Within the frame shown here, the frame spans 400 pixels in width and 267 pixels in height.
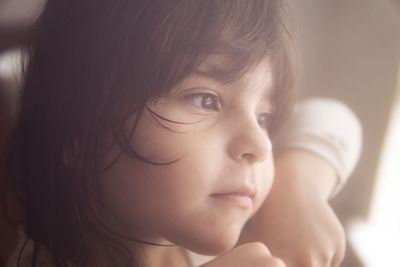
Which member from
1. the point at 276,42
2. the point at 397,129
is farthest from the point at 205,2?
the point at 397,129

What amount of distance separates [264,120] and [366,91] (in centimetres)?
9

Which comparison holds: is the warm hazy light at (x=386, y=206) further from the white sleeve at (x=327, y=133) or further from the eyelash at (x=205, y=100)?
the eyelash at (x=205, y=100)

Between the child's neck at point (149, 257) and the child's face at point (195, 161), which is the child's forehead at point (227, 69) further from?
the child's neck at point (149, 257)

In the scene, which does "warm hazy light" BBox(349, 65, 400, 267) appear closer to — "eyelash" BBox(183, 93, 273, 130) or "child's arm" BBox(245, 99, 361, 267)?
"child's arm" BBox(245, 99, 361, 267)

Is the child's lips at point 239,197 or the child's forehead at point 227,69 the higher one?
the child's forehead at point 227,69

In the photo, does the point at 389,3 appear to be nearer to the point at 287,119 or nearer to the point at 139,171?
the point at 287,119

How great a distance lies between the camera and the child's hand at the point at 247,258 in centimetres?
28

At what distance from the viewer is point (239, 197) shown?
28cm

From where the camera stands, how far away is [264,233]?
308 mm

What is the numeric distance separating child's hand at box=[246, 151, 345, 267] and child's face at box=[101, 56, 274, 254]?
0.13 feet

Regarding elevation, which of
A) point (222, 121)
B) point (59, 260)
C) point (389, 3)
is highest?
point (389, 3)

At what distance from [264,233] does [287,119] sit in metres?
0.08

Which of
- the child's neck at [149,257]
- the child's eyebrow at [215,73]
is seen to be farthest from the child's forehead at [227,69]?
the child's neck at [149,257]

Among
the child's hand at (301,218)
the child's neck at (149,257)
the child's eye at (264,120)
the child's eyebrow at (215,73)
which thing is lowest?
the child's neck at (149,257)
